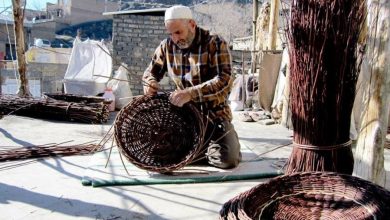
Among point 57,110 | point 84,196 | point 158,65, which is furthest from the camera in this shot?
point 57,110

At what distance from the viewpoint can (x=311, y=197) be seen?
1.98 m

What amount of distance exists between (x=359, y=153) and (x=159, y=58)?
63.1 inches

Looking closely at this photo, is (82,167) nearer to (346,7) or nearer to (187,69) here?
(187,69)

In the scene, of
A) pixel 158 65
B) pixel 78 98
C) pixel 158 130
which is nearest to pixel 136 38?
pixel 78 98

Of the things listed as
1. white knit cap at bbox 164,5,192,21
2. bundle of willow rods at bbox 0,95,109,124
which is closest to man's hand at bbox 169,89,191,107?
white knit cap at bbox 164,5,192,21

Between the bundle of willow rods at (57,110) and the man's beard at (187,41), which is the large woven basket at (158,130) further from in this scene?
the bundle of willow rods at (57,110)

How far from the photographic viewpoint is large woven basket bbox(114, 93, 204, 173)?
9.40 feet

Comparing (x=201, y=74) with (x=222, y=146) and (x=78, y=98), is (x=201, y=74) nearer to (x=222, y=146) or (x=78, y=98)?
(x=222, y=146)

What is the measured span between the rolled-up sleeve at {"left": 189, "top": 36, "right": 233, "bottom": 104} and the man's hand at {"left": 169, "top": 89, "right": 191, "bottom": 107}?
4 cm

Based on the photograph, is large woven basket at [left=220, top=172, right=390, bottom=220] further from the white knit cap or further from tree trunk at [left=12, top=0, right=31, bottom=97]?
tree trunk at [left=12, top=0, right=31, bottom=97]

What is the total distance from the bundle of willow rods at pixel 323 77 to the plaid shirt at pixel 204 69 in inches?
25.6

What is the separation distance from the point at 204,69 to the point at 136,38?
5.75 metres

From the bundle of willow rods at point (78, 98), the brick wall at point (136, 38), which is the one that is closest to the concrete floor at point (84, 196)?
the bundle of willow rods at point (78, 98)

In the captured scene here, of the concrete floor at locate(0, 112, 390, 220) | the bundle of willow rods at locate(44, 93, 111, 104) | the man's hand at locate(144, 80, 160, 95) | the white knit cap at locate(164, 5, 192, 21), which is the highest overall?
the white knit cap at locate(164, 5, 192, 21)
